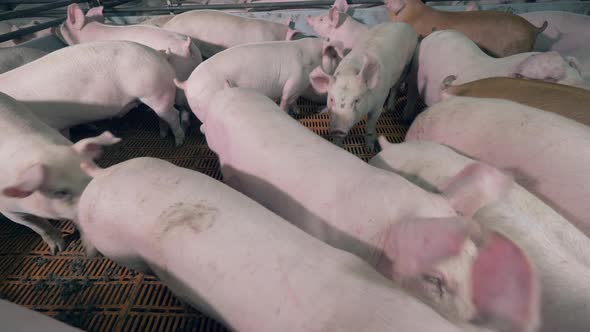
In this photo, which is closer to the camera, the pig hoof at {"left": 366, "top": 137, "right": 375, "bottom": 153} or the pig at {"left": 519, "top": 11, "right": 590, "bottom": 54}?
the pig hoof at {"left": 366, "top": 137, "right": 375, "bottom": 153}

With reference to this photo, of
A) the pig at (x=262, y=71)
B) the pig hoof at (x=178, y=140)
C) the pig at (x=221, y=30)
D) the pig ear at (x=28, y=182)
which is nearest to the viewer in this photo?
the pig ear at (x=28, y=182)

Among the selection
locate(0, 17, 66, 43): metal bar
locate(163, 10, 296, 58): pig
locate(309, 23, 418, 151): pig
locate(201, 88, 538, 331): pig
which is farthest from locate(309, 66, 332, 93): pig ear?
locate(0, 17, 66, 43): metal bar

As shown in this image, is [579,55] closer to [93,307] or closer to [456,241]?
[456,241]

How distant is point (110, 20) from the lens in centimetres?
400

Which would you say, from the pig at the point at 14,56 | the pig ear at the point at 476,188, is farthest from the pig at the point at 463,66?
the pig at the point at 14,56

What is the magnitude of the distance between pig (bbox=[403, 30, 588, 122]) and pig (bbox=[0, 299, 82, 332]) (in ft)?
7.63

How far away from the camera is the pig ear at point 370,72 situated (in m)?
2.08

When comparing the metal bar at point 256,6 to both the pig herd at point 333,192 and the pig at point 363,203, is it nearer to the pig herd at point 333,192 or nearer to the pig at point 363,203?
the pig herd at point 333,192

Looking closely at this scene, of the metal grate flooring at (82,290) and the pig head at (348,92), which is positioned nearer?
the metal grate flooring at (82,290)

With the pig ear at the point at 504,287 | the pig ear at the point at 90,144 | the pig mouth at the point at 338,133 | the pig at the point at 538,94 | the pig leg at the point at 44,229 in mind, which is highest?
the pig ear at the point at 504,287

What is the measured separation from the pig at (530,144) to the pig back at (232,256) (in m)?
0.95

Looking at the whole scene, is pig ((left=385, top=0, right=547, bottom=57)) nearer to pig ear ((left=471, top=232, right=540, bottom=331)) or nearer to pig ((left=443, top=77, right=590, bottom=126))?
pig ((left=443, top=77, right=590, bottom=126))

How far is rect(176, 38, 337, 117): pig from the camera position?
7.48ft

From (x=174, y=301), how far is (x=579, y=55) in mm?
3518
